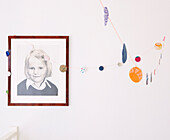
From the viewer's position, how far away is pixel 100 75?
66.3 inches

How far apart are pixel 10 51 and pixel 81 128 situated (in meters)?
0.86

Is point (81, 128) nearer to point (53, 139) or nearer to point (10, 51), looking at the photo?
point (53, 139)

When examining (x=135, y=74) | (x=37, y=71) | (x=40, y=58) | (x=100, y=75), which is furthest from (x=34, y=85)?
(x=135, y=74)

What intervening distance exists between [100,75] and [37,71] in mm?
519

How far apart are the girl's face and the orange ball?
71cm

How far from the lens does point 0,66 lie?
170 cm

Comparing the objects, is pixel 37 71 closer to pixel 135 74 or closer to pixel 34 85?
pixel 34 85

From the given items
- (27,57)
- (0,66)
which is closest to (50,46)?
(27,57)

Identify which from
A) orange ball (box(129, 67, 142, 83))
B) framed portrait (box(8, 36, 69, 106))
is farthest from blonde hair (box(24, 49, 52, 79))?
orange ball (box(129, 67, 142, 83))

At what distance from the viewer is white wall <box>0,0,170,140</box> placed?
5.51 ft

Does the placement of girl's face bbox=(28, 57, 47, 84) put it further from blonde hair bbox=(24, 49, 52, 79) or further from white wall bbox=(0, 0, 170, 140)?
white wall bbox=(0, 0, 170, 140)

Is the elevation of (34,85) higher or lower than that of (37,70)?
lower

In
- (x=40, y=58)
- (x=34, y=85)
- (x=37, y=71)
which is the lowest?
(x=34, y=85)

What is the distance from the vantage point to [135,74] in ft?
5.50
